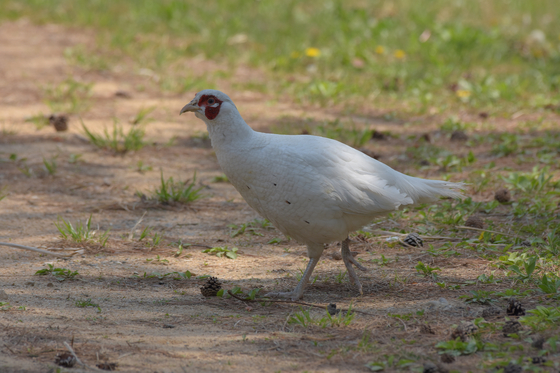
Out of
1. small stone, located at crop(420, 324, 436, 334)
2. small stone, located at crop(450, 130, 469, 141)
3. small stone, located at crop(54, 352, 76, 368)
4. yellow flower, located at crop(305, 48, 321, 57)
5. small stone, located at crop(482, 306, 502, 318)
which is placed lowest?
small stone, located at crop(54, 352, 76, 368)

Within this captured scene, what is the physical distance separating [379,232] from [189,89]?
4.12 meters

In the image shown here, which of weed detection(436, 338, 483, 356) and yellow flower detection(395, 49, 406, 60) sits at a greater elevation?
yellow flower detection(395, 49, 406, 60)

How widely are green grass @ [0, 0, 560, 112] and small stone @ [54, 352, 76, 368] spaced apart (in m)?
5.42

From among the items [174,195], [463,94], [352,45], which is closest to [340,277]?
[174,195]

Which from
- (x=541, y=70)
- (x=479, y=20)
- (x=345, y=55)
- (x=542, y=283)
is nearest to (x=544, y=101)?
(x=541, y=70)

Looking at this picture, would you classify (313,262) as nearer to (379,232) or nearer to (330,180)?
(330,180)

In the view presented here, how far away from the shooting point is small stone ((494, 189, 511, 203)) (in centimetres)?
460

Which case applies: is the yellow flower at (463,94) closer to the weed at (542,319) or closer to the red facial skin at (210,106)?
the red facial skin at (210,106)

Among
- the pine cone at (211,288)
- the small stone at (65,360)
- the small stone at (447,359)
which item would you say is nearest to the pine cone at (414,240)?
the pine cone at (211,288)

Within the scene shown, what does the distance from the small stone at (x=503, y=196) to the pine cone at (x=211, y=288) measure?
8.04 ft

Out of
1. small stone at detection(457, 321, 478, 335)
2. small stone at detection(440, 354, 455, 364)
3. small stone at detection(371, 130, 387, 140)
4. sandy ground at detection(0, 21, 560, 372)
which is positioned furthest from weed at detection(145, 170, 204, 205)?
small stone at detection(440, 354, 455, 364)

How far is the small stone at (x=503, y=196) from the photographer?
460 centimetres

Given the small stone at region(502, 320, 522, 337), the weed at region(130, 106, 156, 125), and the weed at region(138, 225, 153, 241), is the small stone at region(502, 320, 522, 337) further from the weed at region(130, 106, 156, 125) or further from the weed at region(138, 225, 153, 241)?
the weed at region(130, 106, 156, 125)

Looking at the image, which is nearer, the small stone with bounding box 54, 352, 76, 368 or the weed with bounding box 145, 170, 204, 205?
the small stone with bounding box 54, 352, 76, 368
